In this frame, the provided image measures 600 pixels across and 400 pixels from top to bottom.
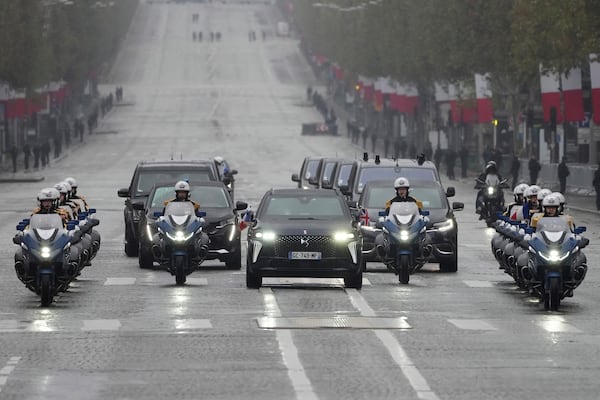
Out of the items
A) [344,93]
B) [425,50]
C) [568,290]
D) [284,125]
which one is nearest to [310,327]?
[568,290]

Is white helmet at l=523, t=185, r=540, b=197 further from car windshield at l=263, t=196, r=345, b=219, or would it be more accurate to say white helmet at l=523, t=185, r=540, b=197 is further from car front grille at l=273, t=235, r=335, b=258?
car front grille at l=273, t=235, r=335, b=258

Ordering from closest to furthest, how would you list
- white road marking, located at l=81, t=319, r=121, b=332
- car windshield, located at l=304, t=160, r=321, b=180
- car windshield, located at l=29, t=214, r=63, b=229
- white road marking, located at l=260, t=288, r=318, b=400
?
white road marking, located at l=260, t=288, r=318, b=400
white road marking, located at l=81, t=319, r=121, b=332
car windshield, located at l=29, t=214, r=63, b=229
car windshield, located at l=304, t=160, r=321, b=180

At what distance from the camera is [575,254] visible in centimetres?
2462

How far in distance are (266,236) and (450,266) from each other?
550 cm

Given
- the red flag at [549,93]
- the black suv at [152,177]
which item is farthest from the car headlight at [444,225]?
the red flag at [549,93]

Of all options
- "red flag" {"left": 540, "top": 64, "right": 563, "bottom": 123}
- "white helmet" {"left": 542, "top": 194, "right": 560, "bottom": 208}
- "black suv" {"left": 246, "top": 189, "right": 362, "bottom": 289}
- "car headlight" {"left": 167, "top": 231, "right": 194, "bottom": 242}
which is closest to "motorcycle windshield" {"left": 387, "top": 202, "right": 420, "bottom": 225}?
"black suv" {"left": 246, "top": 189, "right": 362, "bottom": 289}

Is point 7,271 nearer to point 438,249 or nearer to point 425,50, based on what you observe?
point 438,249

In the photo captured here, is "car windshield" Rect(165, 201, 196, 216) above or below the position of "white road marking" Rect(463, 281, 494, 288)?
above

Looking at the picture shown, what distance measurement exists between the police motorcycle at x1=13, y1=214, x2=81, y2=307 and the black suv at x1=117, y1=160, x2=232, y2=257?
10.0m

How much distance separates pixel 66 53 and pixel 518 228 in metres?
101

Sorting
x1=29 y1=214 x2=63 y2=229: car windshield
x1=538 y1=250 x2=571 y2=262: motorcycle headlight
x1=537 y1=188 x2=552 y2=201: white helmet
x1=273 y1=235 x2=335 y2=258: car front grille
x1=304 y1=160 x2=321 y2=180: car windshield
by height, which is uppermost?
x1=537 y1=188 x2=552 y2=201: white helmet

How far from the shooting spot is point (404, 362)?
1806cm

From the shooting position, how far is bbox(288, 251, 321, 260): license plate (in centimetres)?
2728

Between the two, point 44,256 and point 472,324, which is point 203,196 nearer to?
point 44,256
